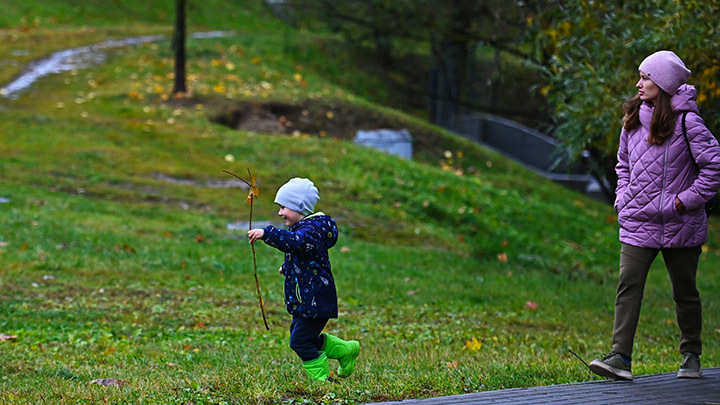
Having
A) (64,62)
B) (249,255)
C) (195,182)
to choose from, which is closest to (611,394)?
(249,255)

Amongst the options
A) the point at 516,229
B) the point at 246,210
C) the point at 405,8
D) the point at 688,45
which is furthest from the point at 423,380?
the point at 405,8

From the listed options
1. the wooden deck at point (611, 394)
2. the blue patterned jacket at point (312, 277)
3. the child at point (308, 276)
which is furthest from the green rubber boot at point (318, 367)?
the wooden deck at point (611, 394)

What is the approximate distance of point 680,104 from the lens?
5.07 metres

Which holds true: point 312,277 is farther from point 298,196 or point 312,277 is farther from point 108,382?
point 108,382

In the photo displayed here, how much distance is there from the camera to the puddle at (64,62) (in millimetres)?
22469

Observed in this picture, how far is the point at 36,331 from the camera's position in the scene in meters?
6.74

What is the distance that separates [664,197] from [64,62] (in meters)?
24.9

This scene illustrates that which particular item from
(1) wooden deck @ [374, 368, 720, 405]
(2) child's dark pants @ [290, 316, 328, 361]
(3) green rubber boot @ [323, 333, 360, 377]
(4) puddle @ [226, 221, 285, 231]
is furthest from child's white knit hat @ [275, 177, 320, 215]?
(4) puddle @ [226, 221, 285, 231]

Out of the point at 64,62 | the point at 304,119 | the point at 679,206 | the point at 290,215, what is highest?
the point at 679,206

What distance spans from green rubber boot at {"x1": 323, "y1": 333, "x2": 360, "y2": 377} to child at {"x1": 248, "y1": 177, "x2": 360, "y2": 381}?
6cm

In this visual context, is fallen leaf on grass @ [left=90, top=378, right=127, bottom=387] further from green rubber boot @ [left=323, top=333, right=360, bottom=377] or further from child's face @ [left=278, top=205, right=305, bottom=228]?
child's face @ [left=278, top=205, right=305, bottom=228]

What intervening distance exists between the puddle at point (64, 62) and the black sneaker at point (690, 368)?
1986 centimetres

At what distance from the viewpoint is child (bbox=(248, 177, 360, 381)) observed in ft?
16.0

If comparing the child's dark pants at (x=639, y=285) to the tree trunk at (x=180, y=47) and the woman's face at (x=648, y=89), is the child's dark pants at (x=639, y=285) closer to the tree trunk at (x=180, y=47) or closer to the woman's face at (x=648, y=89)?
the woman's face at (x=648, y=89)
